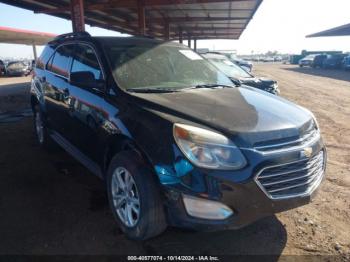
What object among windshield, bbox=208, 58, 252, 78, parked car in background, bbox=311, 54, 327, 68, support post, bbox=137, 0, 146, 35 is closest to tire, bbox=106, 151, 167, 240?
windshield, bbox=208, 58, 252, 78

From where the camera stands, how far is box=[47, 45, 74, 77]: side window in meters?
4.26

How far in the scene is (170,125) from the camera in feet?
8.24

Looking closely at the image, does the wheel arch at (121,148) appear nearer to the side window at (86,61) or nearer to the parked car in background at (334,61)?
the side window at (86,61)

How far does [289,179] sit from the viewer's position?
2.51 meters

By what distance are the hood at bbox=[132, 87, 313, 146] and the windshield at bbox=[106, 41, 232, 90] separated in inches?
12.8

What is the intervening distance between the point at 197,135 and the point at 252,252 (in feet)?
3.95

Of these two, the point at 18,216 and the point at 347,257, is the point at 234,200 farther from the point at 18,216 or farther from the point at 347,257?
the point at 18,216

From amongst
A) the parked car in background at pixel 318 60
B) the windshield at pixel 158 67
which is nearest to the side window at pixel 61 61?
the windshield at pixel 158 67

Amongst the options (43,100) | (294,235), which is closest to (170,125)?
(294,235)

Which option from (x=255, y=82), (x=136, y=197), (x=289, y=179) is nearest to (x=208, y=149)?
(x=289, y=179)

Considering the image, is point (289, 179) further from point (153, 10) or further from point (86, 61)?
point (153, 10)

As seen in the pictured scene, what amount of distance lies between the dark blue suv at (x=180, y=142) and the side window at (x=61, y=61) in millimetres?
335

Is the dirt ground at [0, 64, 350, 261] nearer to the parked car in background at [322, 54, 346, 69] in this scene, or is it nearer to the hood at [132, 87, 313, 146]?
the hood at [132, 87, 313, 146]

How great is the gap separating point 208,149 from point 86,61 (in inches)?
85.3
